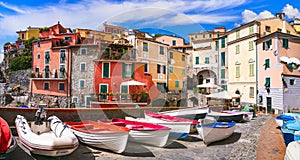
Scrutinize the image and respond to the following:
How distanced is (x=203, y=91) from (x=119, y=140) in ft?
61.0

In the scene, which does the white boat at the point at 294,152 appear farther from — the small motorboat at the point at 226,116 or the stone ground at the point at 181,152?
the small motorboat at the point at 226,116

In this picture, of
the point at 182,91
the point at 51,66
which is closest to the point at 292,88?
the point at 182,91

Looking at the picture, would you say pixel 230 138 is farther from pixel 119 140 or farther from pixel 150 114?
pixel 119 140

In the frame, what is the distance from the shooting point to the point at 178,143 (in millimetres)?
8555

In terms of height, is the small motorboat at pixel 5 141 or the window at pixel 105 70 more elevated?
the window at pixel 105 70

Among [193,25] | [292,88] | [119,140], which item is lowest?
[119,140]

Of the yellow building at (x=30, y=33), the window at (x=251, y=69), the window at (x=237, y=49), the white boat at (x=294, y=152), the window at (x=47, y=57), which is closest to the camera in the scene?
the white boat at (x=294, y=152)

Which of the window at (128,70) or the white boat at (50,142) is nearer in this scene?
the white boat at (50,142)

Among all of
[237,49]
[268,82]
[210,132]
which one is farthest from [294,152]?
[237,49]

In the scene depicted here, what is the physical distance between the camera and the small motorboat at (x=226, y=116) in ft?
43.4

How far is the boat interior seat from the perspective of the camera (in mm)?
7051

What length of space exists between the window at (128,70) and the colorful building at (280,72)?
1114 cm

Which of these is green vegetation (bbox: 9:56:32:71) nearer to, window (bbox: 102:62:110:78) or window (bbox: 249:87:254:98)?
window (bbox: 102:62:110:78)

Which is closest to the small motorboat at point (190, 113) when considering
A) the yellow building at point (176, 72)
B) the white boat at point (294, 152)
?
the yellow building at point (176, 72)
